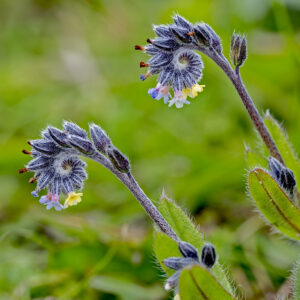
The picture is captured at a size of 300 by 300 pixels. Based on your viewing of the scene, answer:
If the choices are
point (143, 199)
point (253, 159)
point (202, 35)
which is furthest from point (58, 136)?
point (253, 159)

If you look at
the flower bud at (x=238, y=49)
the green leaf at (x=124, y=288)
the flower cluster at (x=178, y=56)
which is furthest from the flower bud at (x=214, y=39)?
the green leaf at (x=124, y=288)

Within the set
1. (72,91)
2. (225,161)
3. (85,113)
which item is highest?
(72,91)

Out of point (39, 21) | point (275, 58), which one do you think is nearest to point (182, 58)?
point (275, 58)

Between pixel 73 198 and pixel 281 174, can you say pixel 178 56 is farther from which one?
pixel 73 198

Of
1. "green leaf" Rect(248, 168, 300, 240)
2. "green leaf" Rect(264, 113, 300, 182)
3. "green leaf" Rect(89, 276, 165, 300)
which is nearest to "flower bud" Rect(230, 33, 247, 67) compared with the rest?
"green leaf" Rect(264, 113, 300, 182)

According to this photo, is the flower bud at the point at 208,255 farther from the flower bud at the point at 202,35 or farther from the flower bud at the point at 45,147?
the flower bud at the point at 202,35

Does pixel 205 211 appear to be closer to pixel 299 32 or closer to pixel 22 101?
pixel 299 32
